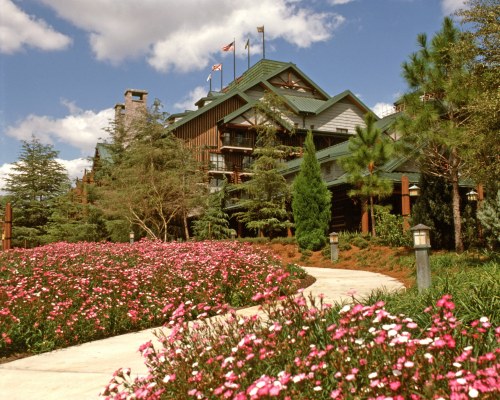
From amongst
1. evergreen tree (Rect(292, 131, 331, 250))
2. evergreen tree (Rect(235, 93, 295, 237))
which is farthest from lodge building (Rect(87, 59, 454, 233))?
evergreen tree (Rect(292, 131, 331, 250))

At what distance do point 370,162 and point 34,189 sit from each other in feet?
91.9

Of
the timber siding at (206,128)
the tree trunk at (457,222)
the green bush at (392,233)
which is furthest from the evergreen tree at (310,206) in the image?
the timber siding at (206,128)

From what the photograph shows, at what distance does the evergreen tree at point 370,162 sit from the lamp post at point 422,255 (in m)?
12.3

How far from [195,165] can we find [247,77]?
2095 centimetres

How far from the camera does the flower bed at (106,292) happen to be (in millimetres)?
6949

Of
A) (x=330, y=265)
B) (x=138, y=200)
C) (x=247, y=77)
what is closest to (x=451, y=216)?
(x=330, y=265)

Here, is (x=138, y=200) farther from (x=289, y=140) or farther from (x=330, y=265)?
(x=289, y=140)

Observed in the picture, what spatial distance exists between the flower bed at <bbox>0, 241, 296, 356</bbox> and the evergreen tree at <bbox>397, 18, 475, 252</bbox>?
295 inches

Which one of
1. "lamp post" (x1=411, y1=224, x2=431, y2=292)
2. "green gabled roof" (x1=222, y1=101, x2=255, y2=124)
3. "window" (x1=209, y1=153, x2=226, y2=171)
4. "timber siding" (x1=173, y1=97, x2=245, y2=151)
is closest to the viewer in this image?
"lamp post" (x1=411, y1=224, x2=431, y2=292)

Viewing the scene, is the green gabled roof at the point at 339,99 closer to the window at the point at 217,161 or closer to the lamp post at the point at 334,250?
the window at the point at 217,161

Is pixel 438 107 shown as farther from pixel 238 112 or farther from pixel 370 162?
pixel 238 112

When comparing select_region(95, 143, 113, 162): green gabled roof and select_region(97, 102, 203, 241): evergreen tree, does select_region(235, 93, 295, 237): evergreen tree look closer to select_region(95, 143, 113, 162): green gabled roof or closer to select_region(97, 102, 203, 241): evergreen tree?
select_region(97, 102, 203, 241): evergreen tree

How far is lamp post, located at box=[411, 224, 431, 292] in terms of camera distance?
8.48 meters

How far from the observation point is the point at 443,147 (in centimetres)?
1603
